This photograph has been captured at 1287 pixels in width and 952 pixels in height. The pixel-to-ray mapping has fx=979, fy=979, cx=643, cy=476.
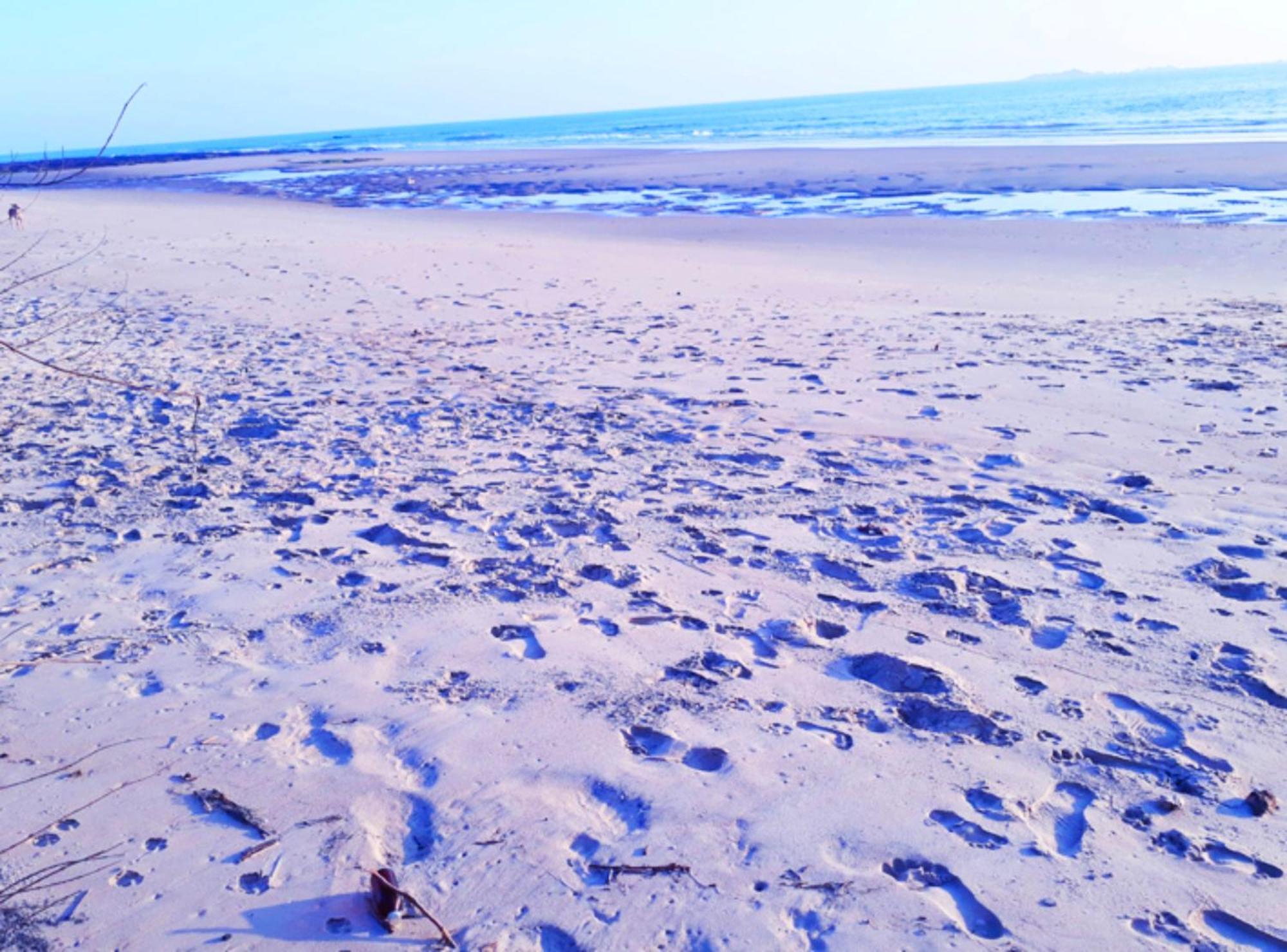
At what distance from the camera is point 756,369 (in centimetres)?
711

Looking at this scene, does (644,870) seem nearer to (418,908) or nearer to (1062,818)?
(418,908)

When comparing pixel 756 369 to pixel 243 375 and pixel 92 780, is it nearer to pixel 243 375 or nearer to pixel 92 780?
pixel 243 375

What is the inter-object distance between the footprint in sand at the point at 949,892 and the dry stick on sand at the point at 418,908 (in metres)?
1.03

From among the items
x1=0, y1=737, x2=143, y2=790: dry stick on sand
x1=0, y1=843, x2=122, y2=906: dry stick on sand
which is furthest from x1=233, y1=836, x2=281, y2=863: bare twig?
x1=0, y1=737, x2=143, y2=790: dry stick on sand

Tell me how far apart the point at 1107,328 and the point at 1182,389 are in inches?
80.1

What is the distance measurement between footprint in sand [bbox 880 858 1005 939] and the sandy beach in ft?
0.04

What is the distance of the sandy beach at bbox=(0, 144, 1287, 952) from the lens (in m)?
2.29

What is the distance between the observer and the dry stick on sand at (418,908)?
2123 millimetres

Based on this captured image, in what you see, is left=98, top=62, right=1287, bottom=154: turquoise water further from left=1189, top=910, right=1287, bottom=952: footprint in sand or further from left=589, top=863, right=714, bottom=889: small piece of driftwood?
left=589, top=863, right=714, bottom=889: small piece of driftwood

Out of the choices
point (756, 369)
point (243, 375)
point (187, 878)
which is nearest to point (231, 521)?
point (187, 878)

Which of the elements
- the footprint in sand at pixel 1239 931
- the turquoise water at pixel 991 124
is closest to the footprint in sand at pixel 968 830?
the footprint in sand at pixel 1239 931

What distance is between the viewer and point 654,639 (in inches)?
135

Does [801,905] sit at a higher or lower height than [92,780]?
lower

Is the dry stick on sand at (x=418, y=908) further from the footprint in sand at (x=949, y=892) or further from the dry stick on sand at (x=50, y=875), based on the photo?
the footprint in sand at (x=949, y=892)
